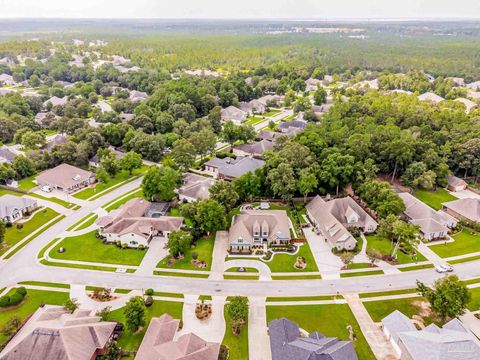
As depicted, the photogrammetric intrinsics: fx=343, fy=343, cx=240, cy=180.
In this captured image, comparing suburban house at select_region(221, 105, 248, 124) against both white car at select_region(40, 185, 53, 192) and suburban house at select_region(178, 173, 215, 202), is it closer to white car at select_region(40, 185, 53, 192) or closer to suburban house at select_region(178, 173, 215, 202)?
suburban house at select_region(178, 173, 215, 202)

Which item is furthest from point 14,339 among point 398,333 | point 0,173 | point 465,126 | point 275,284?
point 465,126

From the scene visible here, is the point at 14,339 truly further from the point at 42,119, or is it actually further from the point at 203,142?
the point at 42,119

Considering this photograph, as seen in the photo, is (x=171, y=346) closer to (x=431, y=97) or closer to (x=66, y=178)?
(x=66, y=178)

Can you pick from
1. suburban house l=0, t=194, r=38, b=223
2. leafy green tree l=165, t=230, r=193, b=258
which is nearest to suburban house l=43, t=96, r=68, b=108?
suburban house l=0, t=194, r=38, b=223

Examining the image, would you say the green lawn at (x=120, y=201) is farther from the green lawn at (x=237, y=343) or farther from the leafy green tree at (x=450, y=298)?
the leafy green tree at (x=450, y=298)

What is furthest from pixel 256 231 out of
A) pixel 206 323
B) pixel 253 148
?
pixel 253 148
